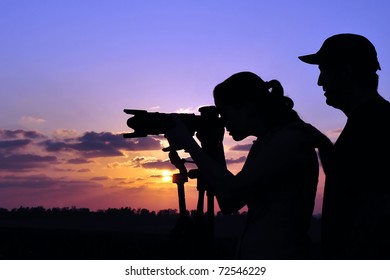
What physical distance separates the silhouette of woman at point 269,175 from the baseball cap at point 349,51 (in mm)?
457

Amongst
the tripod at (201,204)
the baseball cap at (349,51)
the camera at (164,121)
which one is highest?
the baseball cap at (349,51)

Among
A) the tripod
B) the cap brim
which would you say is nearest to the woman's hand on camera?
the tripod

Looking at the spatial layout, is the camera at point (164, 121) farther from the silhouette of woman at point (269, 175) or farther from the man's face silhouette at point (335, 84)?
the man's face silhouette at point (335, 84)

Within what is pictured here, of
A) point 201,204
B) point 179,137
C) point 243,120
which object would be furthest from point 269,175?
point 201,204

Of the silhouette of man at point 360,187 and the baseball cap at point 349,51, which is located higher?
the baseball cap at point 349,51

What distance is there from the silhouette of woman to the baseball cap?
0.46 meters

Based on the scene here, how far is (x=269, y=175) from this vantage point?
2.88m

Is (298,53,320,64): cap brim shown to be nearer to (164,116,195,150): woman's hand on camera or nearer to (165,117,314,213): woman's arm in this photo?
(165,117,314,213): woman's arm

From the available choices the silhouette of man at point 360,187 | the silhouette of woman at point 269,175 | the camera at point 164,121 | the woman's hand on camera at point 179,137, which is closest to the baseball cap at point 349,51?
the silhouette of man at point 360,187

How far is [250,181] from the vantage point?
2885 mm

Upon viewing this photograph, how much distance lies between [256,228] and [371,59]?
128cm

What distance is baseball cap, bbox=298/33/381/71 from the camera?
333 centimetres

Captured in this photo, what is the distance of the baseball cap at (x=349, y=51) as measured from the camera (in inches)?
131

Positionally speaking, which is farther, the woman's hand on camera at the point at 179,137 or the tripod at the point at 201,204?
the tripod at the point at 201,204
